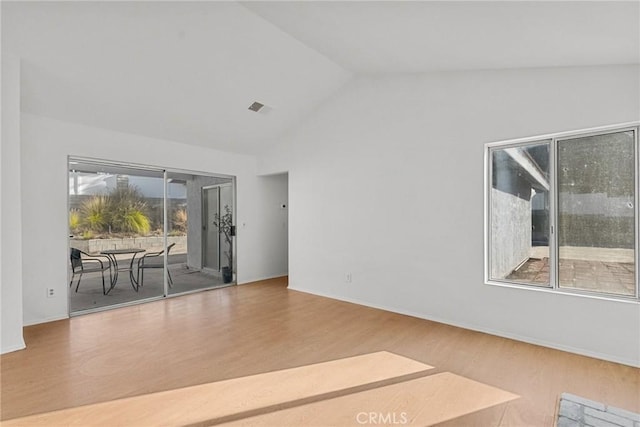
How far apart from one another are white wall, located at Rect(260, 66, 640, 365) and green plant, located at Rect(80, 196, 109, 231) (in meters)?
2.98

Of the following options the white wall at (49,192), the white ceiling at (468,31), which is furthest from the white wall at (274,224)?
the white ceiling at (468,31)

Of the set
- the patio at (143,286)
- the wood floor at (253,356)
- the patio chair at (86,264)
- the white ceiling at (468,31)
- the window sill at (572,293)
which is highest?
the white ceiling at (468,31)

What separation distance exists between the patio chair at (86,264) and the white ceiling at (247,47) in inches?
73.1

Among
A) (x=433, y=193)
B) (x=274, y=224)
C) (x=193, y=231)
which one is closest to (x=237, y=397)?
(x=433, y=193)

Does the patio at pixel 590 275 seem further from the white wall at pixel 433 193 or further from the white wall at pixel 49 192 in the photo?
the white wall at pixel 49 192

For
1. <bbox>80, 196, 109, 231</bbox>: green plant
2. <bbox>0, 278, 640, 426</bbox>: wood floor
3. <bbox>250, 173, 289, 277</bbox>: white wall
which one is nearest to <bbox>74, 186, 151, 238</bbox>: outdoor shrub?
<bbox>80, 196, 109, 231</bbox>: green plant

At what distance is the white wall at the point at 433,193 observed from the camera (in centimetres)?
306

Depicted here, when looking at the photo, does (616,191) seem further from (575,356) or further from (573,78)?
(575,356)

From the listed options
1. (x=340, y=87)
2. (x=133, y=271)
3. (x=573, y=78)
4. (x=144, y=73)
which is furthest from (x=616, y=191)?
(x=133, y=271)

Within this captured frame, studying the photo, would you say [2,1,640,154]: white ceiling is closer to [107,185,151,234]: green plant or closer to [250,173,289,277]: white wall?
[107,185,151,234]: green plant

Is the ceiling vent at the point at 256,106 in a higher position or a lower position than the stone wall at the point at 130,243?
higher

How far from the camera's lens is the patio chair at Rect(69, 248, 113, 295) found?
4348 millimetres

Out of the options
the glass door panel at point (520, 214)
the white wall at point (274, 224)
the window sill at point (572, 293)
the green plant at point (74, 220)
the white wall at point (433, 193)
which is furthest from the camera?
the white wall at point (274, 224)

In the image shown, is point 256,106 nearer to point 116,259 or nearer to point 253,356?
point 116,259
